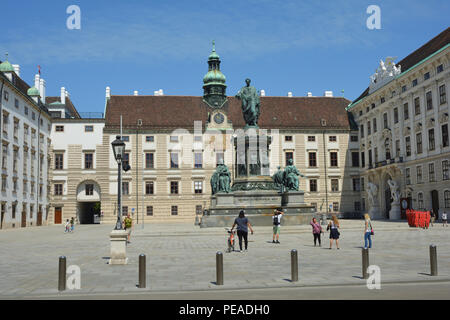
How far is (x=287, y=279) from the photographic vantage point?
38.6ft

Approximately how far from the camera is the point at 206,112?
67.3 m

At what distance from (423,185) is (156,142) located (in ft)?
108

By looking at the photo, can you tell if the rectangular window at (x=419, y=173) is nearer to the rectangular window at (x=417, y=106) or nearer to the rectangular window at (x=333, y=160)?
the rectangular window at (x=417, y=106)

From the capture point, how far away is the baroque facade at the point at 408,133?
46281 mm

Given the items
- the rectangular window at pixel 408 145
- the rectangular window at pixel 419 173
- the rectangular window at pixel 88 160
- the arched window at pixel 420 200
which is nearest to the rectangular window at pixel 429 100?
the rectangular window at pixel 408 145

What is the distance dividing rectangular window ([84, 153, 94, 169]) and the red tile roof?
171 inches

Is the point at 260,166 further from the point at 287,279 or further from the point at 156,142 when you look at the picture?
the point at 156,142

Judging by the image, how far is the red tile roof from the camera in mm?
65312

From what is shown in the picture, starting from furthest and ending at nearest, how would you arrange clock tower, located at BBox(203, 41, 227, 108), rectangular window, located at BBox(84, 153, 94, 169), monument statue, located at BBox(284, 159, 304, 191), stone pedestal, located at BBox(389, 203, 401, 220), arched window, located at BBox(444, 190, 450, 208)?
clock tower, located at BBox(203, 41, 227, 108) < rectangular window, located at BBox(84, 153, 94, 169) < stone pedestal, located at BBox(389, 203, 401, 220) < arched window, located at BBox(444, 190, 450, 208) < monument statue, located at BBox(284, 159, 304, 191)

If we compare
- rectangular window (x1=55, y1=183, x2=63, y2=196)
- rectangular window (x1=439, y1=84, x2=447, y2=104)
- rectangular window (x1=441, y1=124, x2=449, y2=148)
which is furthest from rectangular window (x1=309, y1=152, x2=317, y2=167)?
rectangular window (x1=55, y1=183, x2=63, y2=196)

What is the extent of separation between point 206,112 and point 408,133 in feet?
88.0

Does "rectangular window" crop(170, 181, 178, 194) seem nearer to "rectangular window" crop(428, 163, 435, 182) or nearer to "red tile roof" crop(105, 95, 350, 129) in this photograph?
"red tile roof" crop(105, 95, 350, 129)

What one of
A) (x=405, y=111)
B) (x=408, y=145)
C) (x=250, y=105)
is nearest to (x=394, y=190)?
(x=408, y=145)
